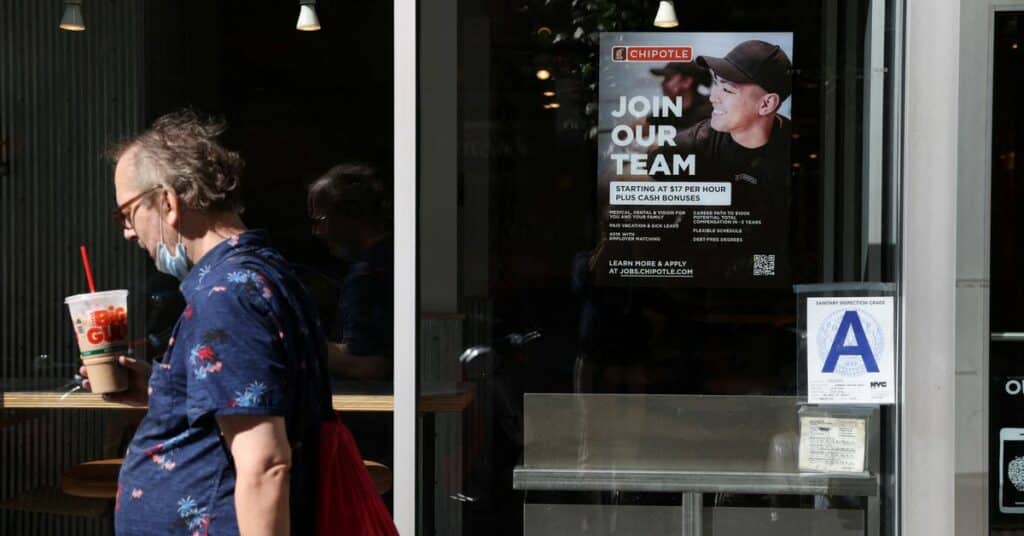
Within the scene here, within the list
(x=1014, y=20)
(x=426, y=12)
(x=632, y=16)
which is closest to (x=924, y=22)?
(x=1014, y=20)

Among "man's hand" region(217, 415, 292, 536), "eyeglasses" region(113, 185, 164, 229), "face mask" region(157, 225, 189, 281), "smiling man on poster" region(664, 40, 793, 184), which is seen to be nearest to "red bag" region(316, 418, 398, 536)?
"man's hand" region(217, 415, 292, 536)

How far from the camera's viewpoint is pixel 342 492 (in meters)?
2.70

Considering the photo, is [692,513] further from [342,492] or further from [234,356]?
[234,356]

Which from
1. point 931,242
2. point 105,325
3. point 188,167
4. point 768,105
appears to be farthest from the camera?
point 768,105

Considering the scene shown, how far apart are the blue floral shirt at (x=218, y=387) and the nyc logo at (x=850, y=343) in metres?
2.14

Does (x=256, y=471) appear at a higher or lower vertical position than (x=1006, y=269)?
lower

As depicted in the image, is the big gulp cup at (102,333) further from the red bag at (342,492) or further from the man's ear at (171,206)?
the red bag at (342,492)

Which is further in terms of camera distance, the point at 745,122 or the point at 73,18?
the point at 73,18

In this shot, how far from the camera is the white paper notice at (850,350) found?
165 inches

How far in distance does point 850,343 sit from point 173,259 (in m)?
2.42

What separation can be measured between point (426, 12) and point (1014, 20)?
2.00 meters

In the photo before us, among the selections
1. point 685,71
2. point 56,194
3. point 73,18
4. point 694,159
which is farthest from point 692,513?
point 73,18

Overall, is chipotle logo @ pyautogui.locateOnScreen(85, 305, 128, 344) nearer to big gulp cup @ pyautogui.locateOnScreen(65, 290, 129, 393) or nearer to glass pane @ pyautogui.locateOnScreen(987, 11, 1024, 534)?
big gulp cup @ pyautogui.locateOnScreen(65, 290, 129, 393)

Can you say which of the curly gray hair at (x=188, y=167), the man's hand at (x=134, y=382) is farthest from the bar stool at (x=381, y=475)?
the curly gray hair at (x=188, y=167)
